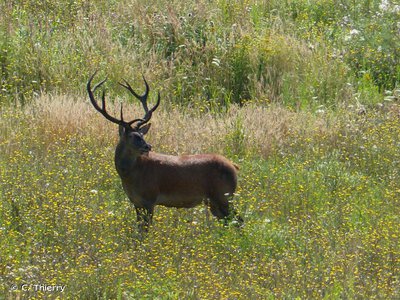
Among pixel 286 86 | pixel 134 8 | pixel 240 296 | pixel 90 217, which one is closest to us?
pixel 240 296

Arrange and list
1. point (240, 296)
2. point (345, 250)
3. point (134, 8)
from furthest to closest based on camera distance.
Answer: point (134, 8) → point (345, 250) → point (240, 296)

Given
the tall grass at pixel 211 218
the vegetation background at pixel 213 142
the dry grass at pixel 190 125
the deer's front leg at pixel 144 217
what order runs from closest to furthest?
the tall grass at pixel 211 218 → the vegetation background at pixel 213 142 → the deer's front leg at pixel 144 217 → the dry grass at pixel 190 125

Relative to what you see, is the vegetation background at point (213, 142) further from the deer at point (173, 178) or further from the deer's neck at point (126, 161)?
the deer's neck at point (126, 161)

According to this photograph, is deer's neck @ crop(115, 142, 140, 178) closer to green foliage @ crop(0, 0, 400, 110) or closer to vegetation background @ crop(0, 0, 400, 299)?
vegetation background @ crop(0, 0, 400, 299)

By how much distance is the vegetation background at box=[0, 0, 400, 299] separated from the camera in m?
10.7

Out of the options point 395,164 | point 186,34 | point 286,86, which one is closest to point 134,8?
point 186,34

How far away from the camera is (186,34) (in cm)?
1909

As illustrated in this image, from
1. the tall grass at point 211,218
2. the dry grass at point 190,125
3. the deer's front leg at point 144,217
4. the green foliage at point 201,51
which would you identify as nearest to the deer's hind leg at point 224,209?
the tall grass at point 211,218

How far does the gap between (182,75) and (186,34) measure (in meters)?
1.11

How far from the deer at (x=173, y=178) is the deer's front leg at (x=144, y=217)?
0.06 meters

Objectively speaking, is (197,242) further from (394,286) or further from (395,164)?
(395,164)

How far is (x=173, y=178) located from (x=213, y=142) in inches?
116

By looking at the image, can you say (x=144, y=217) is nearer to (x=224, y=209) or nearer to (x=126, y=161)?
(x=126, y=161)

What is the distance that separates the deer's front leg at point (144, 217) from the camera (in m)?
12.0
